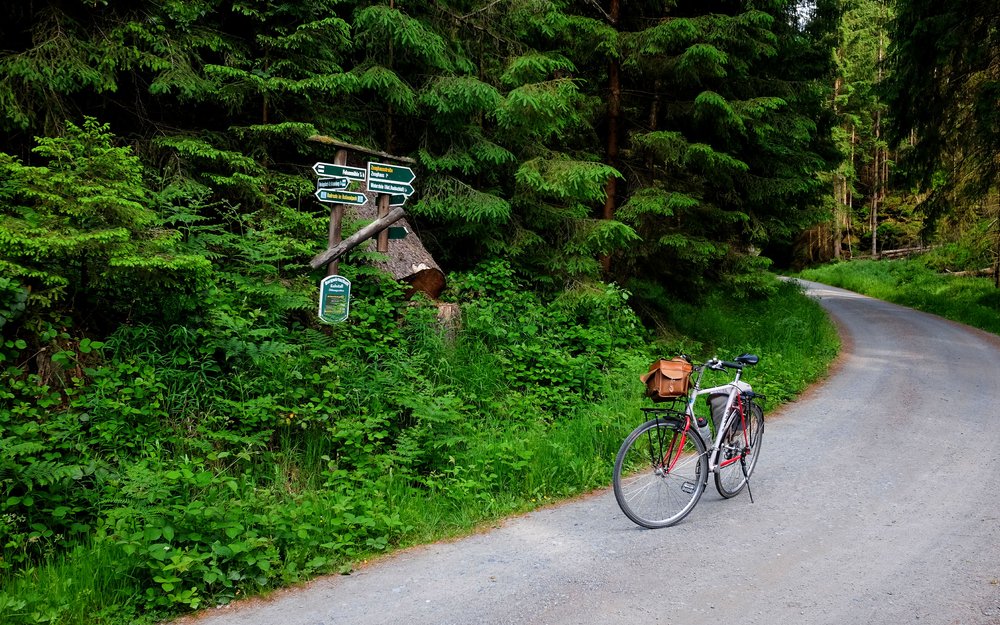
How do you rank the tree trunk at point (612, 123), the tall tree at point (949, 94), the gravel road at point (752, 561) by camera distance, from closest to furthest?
the gravel road at point (752, 561) < the tree trunk at point (612, 123) < the tall tree at point (949, 94)

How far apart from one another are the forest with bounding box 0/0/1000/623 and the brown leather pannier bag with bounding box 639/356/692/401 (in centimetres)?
144

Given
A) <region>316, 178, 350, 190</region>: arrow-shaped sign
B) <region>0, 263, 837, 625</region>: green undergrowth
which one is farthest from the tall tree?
<region>316, 178, 350, 190</region>: arrow-shaped sign

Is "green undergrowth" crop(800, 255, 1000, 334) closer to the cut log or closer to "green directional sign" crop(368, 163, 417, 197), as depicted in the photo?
the cut log

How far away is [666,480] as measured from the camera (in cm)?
521

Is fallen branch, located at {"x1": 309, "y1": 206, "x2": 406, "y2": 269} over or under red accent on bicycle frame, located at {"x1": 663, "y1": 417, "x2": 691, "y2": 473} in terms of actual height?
over

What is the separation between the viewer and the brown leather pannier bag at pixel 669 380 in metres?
4.79

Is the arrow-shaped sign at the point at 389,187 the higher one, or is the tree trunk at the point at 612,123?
the tree trunk at the point at 612,123

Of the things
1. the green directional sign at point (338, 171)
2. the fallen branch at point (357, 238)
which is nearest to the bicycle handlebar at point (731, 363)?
the fallen branch at point (357, 238)

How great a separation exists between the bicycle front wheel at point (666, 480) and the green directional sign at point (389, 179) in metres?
4.29

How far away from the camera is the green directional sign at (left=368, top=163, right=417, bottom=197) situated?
24.3 feet

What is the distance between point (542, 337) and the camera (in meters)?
8.70

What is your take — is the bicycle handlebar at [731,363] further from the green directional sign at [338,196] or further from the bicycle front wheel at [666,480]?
the green directional sign at [338,196]

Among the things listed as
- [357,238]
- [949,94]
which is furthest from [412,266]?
[949,94]

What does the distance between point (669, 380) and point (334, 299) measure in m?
3.90
